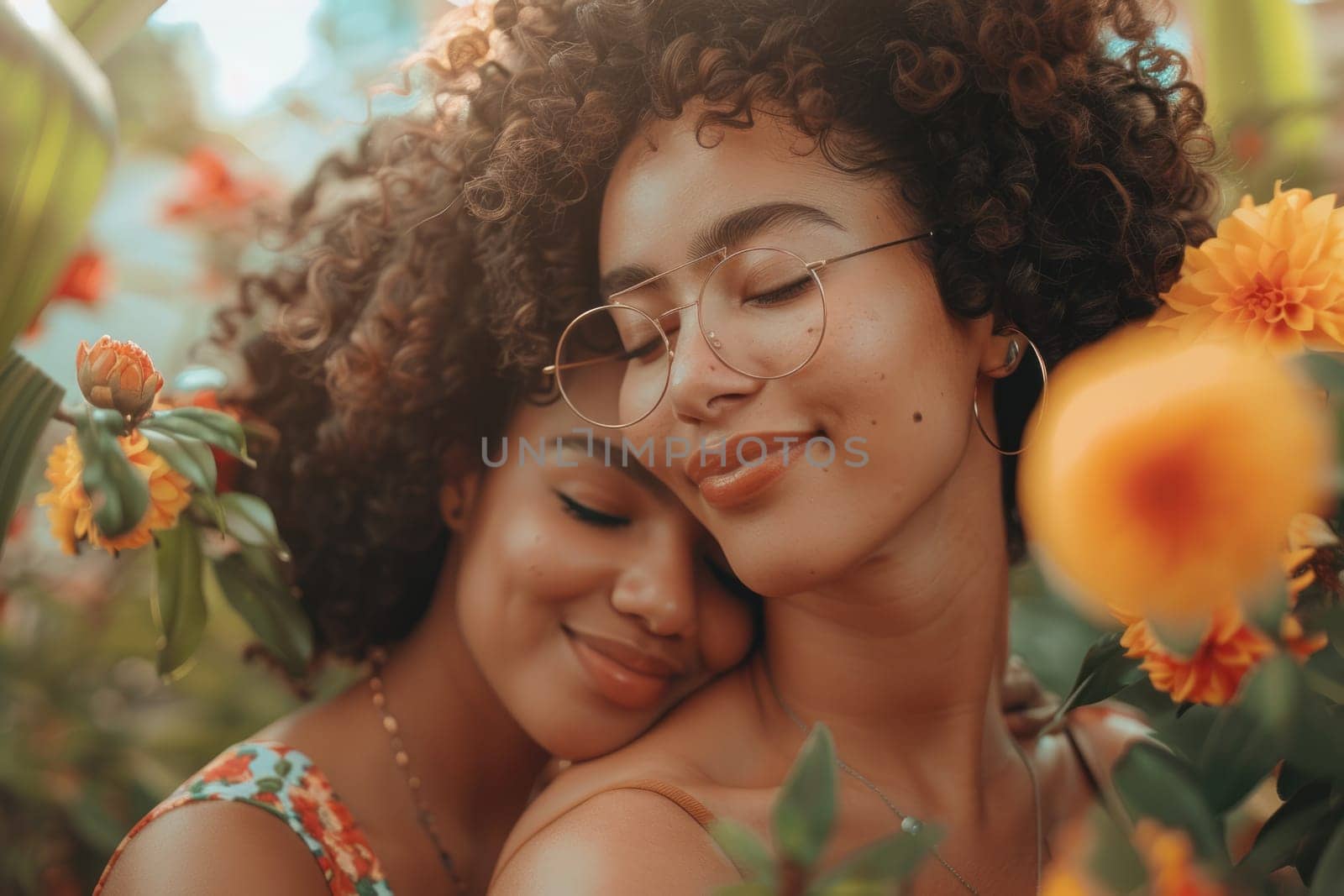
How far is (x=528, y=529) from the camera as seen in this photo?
4.73ft

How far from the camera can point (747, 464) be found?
109 cm

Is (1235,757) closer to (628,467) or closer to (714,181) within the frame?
(714,181)

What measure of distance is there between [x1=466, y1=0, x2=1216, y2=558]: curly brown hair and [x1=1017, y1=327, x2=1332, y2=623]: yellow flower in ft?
1.77

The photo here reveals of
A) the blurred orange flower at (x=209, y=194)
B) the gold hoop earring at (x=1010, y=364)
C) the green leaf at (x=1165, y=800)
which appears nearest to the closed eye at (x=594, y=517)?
the gold hoop earring at (x=1010, y=364)

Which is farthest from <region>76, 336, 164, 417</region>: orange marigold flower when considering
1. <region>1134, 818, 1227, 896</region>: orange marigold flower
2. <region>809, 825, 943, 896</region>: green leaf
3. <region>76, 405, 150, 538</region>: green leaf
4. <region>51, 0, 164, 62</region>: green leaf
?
<region>1134, 818, 1227, 896</region>: orange marigold flower

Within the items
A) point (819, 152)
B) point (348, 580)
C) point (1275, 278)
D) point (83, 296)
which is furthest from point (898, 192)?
point (83, 296)

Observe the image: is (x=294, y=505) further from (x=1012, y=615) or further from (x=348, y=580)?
(x=1012, y=615)

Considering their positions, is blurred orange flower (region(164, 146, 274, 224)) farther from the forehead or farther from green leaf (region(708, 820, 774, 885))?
green leaf (region(708, 820, 774, 885))

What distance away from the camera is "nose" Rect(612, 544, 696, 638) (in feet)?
4.45

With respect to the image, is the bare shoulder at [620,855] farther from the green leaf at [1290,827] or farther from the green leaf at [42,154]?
the green leaf at [42,154]

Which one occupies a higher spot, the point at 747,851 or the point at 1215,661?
the point at 747,851

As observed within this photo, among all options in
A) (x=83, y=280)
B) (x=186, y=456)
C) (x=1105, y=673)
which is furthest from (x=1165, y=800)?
(x=83, y=280)

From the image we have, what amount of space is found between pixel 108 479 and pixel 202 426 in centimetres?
15

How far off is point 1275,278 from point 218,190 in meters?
2.04
